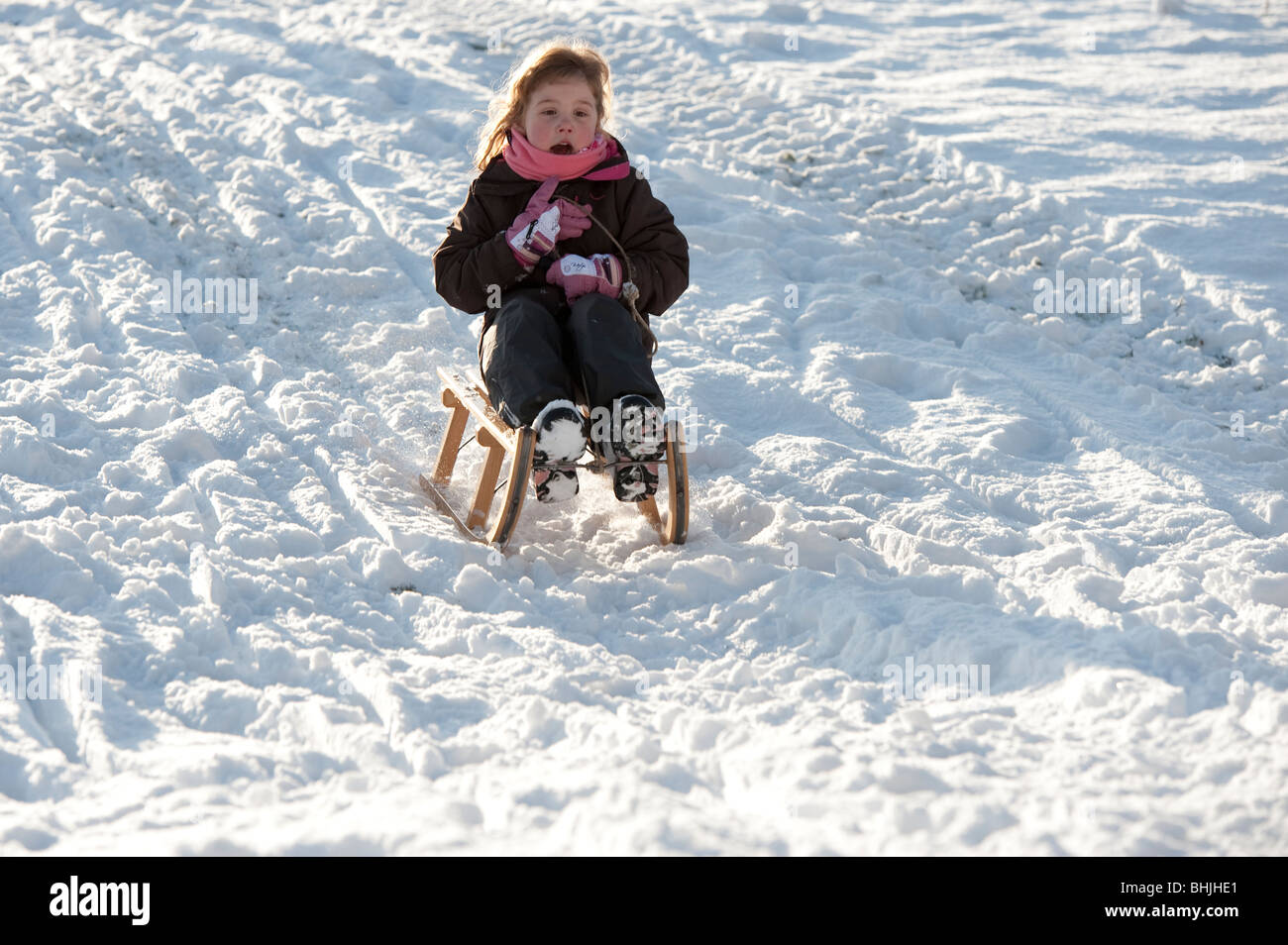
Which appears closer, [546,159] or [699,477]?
[546,159]

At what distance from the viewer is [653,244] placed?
3715mm

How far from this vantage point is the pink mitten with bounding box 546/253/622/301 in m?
3.60

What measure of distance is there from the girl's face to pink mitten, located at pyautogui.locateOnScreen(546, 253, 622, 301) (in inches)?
14.2

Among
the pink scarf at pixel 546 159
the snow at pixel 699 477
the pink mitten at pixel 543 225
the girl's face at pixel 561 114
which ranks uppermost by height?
the girl's face at pixel 561 114

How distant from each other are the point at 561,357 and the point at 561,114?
0.76 meters

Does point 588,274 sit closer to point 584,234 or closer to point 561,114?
point 584,234

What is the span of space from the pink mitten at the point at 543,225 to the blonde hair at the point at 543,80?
0.26 metres

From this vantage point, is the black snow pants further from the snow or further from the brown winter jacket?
the snow

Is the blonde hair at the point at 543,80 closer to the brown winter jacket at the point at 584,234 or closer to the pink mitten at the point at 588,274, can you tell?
the brown winter jacket at the point at 584,234

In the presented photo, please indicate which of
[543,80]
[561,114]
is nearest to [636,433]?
[561,114]

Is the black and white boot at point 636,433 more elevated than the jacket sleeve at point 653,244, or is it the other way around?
the jacket sleeve at point 653,244

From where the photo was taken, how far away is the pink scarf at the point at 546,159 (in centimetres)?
360

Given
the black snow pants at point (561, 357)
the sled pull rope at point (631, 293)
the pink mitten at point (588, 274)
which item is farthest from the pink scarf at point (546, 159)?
the black snow pants at point (561, 357)
